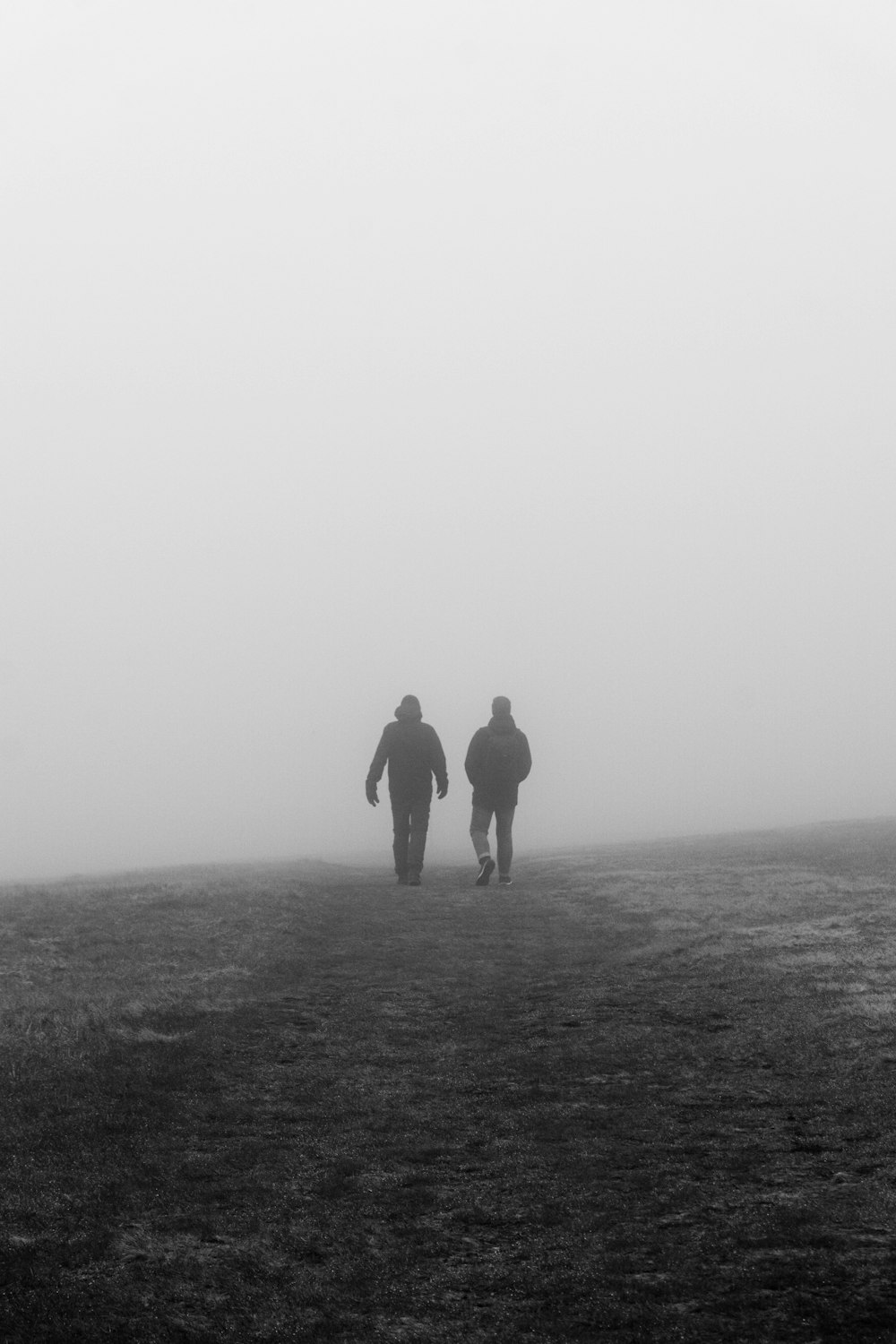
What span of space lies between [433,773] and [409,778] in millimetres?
627

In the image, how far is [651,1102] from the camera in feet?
25.7

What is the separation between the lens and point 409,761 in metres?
24.9

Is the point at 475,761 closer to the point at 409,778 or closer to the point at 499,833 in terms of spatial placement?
the point at 409,778

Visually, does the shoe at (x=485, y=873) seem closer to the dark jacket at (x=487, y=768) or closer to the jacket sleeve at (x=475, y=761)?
the dark jacket at (x=487, y=768)

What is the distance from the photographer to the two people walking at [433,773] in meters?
24.6

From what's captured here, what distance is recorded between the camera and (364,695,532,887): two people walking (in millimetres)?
24625

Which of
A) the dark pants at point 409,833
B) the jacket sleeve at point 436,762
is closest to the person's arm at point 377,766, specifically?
the dark pants at point 409,833

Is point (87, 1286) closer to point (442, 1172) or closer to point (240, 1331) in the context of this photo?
point (240, 1331)

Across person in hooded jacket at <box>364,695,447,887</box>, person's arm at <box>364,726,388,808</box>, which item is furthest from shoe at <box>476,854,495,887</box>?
person's arm at <box>364,726,388,808</box>

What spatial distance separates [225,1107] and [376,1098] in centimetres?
106

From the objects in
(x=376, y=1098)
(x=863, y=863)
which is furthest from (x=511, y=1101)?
(x=863, y=863)

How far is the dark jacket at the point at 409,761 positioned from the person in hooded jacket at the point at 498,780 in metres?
0.75

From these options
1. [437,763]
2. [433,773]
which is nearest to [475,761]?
[437,763]

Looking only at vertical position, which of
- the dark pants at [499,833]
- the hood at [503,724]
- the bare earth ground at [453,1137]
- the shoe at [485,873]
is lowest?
the bare earth ground at [453,1137]
